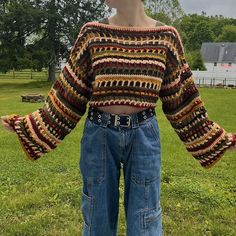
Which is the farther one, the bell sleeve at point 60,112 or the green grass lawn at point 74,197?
the green grass lawn at point 74,197

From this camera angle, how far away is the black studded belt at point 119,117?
8.51 feet

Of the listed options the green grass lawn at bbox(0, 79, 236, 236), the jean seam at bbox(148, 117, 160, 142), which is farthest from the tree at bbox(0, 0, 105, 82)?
the jean seam at bbox(148, 117, 160, 142)

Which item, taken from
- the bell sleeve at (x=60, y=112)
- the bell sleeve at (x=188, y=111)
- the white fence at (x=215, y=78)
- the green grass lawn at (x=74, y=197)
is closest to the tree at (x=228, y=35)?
the white fence at (x=215, y=78)

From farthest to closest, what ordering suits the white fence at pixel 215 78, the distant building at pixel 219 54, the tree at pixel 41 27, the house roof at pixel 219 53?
the house roof at pixel 219 53 → the distant building at pixel 219 54 → the white fence at pixel 215 78 → the tree at pixel 41 27

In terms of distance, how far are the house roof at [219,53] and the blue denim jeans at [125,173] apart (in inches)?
3032

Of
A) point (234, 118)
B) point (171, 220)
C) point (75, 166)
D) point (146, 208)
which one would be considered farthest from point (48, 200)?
point (234, 118)

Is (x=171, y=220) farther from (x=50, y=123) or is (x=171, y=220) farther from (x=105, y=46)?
(x=105, y=46)

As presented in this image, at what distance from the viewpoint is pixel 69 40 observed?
38.7 meters

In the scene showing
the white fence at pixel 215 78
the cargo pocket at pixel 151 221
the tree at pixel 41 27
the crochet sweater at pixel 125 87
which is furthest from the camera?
the white fence at pixel 215 78

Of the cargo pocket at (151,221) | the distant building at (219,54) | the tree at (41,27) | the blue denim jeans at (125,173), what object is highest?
the blue denim jeans at (125,173)

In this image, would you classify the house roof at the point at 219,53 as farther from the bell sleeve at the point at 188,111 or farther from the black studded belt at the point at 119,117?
the black studded belt at the point at 119,117

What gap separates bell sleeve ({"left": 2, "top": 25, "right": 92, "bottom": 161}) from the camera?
2756 mm

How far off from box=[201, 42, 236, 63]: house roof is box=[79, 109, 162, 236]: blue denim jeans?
253ft

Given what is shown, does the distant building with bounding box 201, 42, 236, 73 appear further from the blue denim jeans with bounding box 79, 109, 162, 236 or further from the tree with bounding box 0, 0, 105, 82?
the blue denim jeans with bounding box 79, 109, 162, 236
